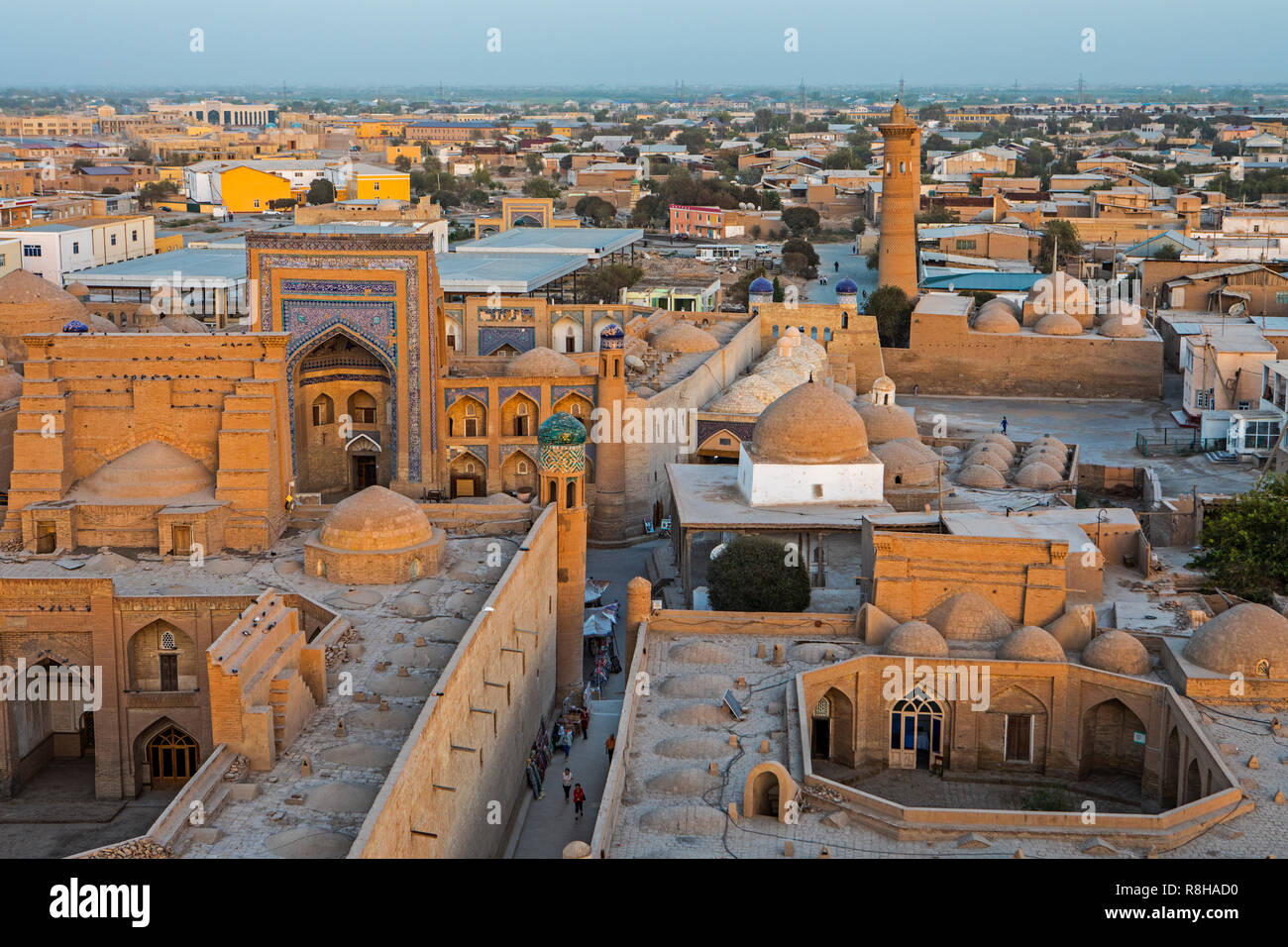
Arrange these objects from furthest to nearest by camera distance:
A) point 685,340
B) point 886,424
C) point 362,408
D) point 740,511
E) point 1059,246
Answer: point 1059,246 < point 685,340 < point 886,424 < point 362,408 < point 740,511

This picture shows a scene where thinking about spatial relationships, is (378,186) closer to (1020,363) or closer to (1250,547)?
(1020,363)

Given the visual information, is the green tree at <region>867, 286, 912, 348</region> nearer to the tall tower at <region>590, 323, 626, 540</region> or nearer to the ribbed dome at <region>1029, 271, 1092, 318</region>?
the ribbed dome at <region>1029, 271, 1092, 318</region>

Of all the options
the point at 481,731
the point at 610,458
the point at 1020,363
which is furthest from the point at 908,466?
the point at 1020,363

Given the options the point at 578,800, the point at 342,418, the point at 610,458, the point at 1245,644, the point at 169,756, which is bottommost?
the point at 578,800

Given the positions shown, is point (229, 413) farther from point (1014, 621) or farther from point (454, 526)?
point (1014, 621)

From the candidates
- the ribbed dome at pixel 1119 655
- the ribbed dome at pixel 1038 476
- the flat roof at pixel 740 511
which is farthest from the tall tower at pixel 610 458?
the ribbed dome at pixel 1119 655

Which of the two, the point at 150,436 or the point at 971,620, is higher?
the point at 150,436

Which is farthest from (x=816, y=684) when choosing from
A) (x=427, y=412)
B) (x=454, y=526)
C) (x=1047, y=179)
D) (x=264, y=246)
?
(x=1047, y=179)
